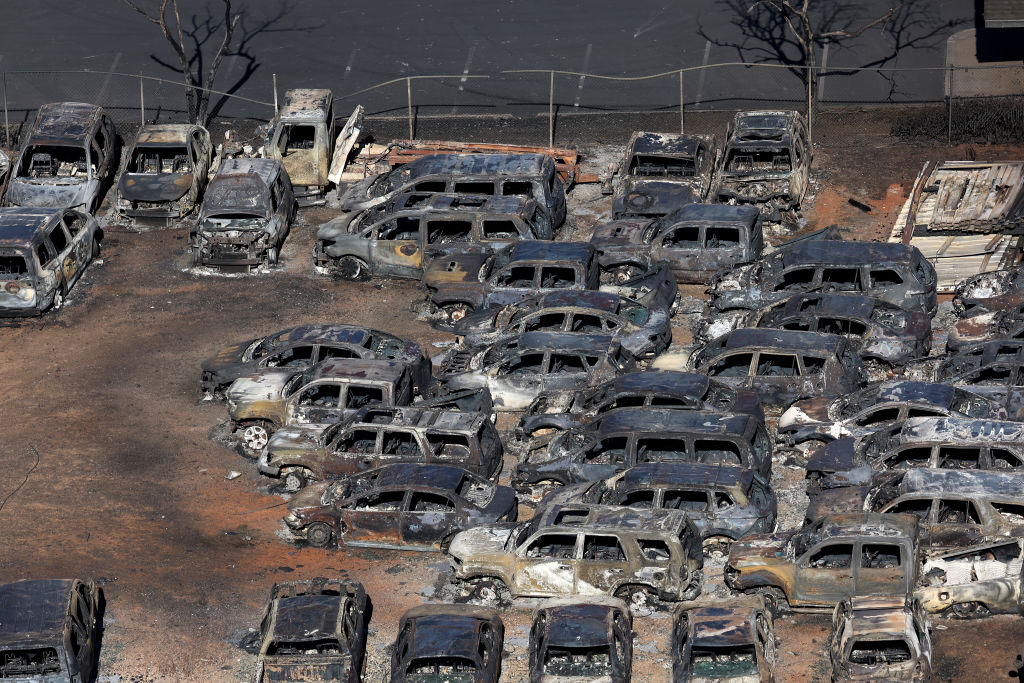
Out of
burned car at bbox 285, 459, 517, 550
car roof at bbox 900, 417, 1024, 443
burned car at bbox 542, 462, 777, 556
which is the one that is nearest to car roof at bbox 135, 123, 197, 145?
burned car at bbox 285, 459, 517, 550

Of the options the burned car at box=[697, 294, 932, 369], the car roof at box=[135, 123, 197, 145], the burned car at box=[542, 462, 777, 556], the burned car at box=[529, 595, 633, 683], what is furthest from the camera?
the car roof at box=[135, 123, 197, 145]

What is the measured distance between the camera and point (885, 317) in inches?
1231

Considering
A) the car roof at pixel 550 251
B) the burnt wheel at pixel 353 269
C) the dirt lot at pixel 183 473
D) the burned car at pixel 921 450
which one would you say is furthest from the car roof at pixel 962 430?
the burnt wheel at pixel 353 269

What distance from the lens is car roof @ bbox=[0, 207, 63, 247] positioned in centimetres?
3441

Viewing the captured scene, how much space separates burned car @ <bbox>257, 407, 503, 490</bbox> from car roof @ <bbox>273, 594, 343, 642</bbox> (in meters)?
4.13

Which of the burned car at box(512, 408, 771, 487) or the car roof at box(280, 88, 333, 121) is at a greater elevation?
the car roof at box(280, 88, 333, 121)

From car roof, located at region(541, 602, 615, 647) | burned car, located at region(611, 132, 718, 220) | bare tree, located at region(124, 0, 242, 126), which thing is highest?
bare tree, located at region(124, 0, 242, 126)

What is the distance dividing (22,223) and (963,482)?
756 inches

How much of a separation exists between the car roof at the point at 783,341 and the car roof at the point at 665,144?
8529 mm

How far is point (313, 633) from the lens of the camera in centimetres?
2305

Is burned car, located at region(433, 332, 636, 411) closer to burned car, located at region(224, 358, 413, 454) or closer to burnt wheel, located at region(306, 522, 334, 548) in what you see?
burned car, located at region(224, 358, 413, 454)

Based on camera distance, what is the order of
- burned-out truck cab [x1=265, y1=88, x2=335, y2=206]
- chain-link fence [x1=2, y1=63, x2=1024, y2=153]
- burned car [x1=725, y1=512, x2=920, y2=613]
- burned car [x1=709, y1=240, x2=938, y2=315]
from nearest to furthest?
burned car [x1=725, y1=512, x2=920, y2=613] → burned car [x1=709, y1=240, x2=938, y2=315] → burned-out truck cab [x1=265, y1=88, x2=335, y2=206] → chain-link fence [x1=2, y1=63, x2=1024, y2=153]

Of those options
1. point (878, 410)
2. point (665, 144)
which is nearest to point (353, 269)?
point (665, 144)

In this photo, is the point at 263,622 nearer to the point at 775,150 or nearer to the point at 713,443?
the point at 713,443
